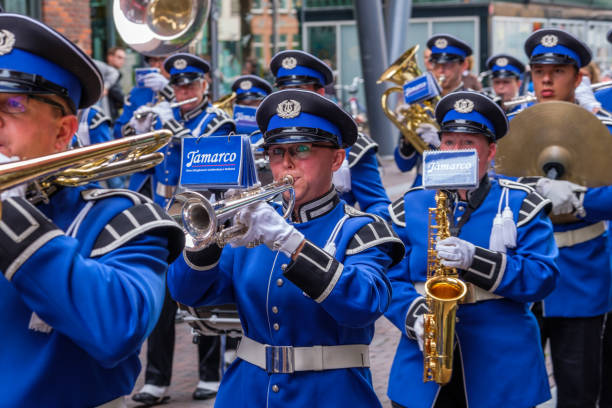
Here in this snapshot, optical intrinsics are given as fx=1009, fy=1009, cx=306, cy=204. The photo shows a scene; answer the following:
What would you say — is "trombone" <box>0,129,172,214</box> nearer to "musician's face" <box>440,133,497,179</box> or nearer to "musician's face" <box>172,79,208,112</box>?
"musician's face" <box>440,133,497,179</box>

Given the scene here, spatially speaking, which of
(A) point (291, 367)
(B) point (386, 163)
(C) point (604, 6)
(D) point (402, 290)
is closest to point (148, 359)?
(D) point (402, 290)

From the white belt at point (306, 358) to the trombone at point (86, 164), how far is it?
3.03 feet

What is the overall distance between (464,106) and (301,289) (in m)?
1.55

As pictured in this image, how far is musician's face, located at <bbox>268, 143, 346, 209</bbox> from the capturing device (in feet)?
11.3

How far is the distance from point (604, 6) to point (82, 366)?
1511 inches

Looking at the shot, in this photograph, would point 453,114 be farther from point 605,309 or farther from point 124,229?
point 124,229

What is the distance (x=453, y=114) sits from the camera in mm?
4426

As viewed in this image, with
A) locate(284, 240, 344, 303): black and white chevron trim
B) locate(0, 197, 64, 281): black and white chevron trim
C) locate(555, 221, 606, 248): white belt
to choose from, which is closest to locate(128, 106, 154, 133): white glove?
locate(555, 221, 606, 248): white belt

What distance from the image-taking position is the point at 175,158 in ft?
24.8

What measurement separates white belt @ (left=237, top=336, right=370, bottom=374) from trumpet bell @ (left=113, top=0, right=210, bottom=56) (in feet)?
12.7

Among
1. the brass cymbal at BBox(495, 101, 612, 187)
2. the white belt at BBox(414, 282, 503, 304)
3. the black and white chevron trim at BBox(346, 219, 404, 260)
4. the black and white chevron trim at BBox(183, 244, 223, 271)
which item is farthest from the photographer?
the brass cymbal at BBox(495, 101, 612, 187)

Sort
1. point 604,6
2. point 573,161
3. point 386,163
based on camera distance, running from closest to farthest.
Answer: point 573,161 < point 386,163 < point 604,6

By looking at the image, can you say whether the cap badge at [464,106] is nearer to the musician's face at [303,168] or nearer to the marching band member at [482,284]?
the marching band member at [482,284]

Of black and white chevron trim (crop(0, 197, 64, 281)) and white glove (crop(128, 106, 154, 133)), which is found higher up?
white glove (crop(128, 106, 154, 133))
